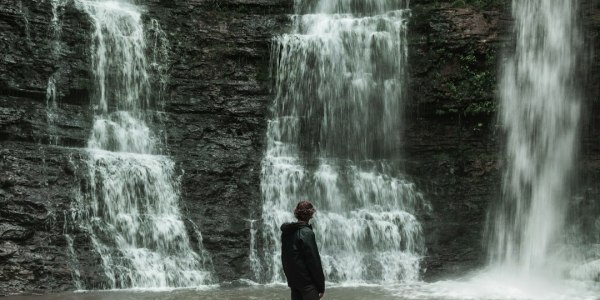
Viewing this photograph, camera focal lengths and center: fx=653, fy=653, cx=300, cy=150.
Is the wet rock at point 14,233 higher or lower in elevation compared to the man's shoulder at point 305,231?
lower

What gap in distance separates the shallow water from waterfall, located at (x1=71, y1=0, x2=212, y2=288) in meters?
1.06

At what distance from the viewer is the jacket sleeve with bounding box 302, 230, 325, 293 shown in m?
6.80

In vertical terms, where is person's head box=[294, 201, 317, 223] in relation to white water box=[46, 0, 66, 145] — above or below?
below

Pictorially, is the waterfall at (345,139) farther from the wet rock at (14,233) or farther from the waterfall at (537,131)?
the wet rock at (14,233)

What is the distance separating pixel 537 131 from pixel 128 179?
10954 millimetres

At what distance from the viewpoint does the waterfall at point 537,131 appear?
1702cm

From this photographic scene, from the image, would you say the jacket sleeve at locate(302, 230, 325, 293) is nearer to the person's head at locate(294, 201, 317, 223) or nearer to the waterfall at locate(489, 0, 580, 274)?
the person's head at locate(294, 201, 317, 223)

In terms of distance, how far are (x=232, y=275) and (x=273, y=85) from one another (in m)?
6.10

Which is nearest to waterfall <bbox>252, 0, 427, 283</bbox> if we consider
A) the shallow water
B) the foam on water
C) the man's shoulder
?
the foam on water

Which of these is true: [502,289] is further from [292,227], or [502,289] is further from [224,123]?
[224,123]

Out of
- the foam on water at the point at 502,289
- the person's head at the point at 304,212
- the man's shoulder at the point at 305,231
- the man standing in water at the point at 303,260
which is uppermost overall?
the person's head at the point at 304,212

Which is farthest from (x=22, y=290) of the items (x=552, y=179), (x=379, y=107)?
(x=552, y=179)

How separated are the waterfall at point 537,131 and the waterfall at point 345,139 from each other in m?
2.64

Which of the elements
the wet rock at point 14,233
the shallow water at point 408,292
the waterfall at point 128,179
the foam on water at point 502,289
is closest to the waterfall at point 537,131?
the foam on water at point 502,289
